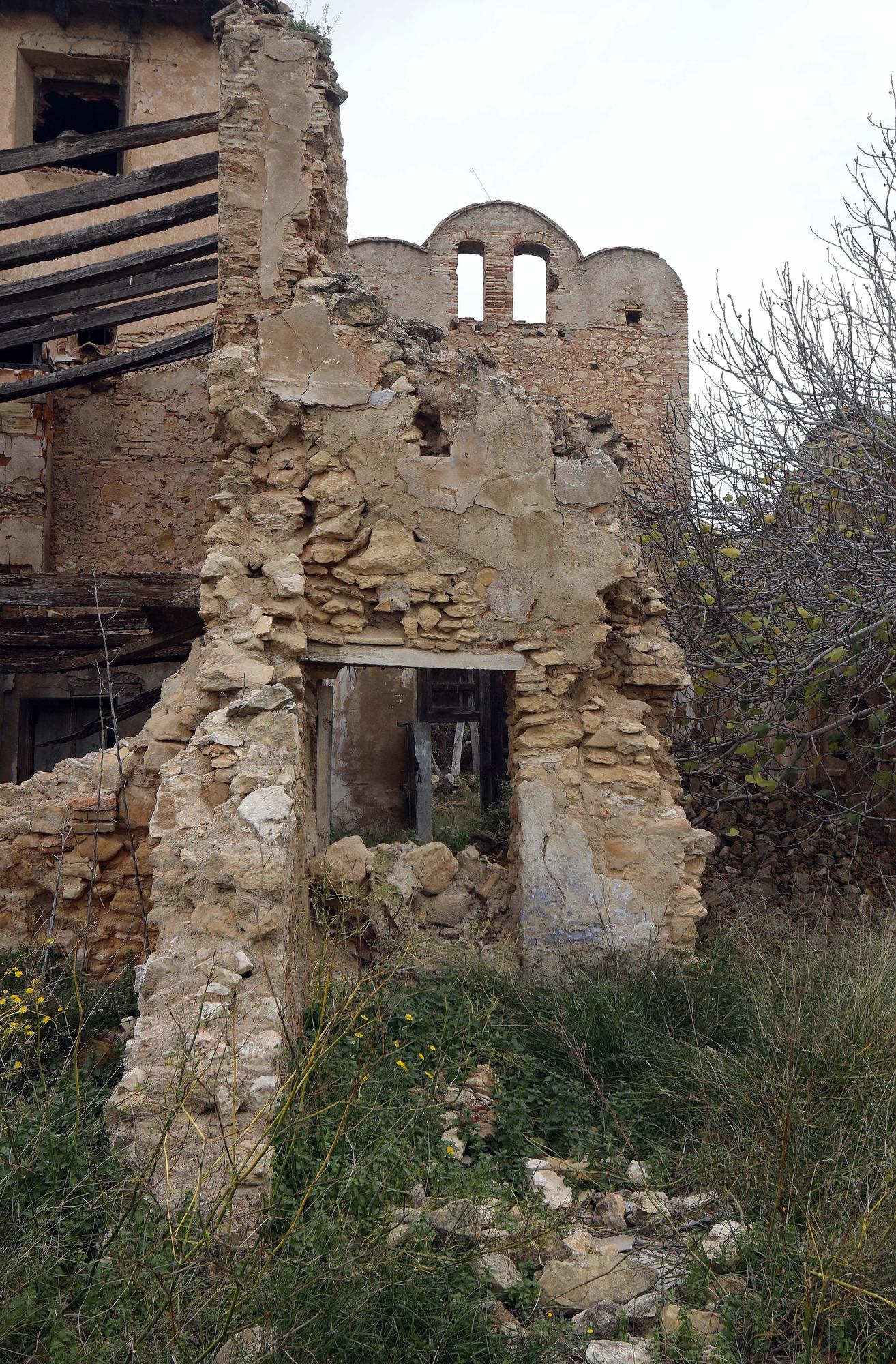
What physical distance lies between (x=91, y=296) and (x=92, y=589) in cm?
291

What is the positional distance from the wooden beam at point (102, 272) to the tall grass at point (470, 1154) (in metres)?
6.21

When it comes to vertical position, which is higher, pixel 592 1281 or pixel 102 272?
pixel 102 272

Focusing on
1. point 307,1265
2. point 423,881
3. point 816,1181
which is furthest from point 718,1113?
point 423,881

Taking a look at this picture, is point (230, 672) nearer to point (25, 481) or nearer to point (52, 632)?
point (52, 632)

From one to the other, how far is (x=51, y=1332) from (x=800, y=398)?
6520mm

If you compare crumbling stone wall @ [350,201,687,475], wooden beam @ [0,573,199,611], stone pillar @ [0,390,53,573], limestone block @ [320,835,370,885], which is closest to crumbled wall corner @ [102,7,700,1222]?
limestone block @ [320,835,370,885]

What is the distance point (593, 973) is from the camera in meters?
4.96

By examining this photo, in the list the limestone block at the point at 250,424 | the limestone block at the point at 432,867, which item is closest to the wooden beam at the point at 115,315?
the limestone block at the point at 250,424

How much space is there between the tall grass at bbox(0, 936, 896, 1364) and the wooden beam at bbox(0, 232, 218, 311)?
20.4 ft

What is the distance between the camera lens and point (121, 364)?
33.1 ft

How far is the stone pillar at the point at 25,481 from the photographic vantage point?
10039mm

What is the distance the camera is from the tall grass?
2605 millimetres

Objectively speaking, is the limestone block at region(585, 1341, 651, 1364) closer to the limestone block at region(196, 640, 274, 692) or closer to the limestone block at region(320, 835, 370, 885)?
the limestone block at region(320, 835, 370, 885)

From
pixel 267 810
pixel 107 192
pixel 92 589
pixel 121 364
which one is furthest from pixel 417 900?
pixel 121 364
